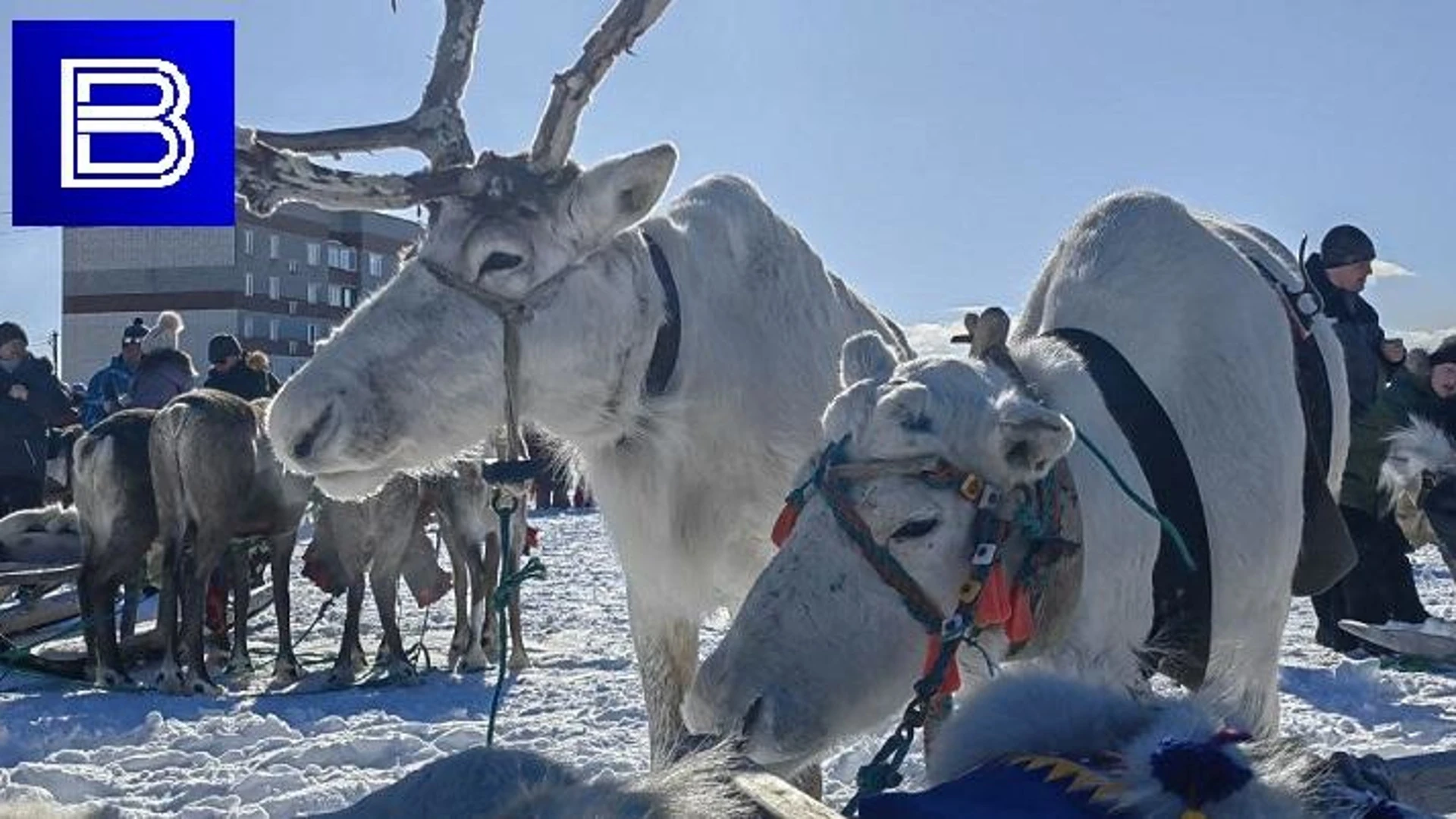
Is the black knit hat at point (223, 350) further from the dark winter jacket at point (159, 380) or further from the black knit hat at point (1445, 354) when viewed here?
the black knit hat at point (1445, 354)

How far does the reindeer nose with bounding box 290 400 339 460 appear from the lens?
310 centimetres

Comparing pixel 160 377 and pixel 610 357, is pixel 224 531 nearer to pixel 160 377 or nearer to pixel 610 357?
pixel 160 377

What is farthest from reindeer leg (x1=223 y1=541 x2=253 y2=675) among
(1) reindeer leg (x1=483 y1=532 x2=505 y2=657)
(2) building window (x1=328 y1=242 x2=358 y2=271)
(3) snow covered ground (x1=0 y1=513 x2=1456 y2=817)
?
(2) building window (x1=328 y1=242 x2=358 y2=271)

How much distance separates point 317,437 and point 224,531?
512 centimetres

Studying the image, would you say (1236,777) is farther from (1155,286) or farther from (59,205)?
(59,205)

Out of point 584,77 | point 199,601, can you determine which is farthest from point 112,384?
point 584,77

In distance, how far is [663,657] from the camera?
3.57 metres

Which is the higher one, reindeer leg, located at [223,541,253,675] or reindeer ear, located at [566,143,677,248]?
reindeer ear, located at [566,143,677,248]

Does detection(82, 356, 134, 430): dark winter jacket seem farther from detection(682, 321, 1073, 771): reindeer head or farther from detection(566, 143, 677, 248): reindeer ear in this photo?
detection(682, 321, 1073, 771): reindeer head

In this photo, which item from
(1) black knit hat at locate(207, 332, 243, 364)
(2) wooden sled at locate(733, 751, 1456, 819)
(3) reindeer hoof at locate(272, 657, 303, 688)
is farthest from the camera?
(1) black knit hat at locate(207, 332, 243, 364)

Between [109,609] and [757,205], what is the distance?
5.63 meters

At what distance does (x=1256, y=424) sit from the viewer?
3.01 m

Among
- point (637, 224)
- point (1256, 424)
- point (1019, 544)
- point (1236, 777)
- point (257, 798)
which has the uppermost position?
point (637, 224)

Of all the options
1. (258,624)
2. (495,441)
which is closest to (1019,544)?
(495,441)
